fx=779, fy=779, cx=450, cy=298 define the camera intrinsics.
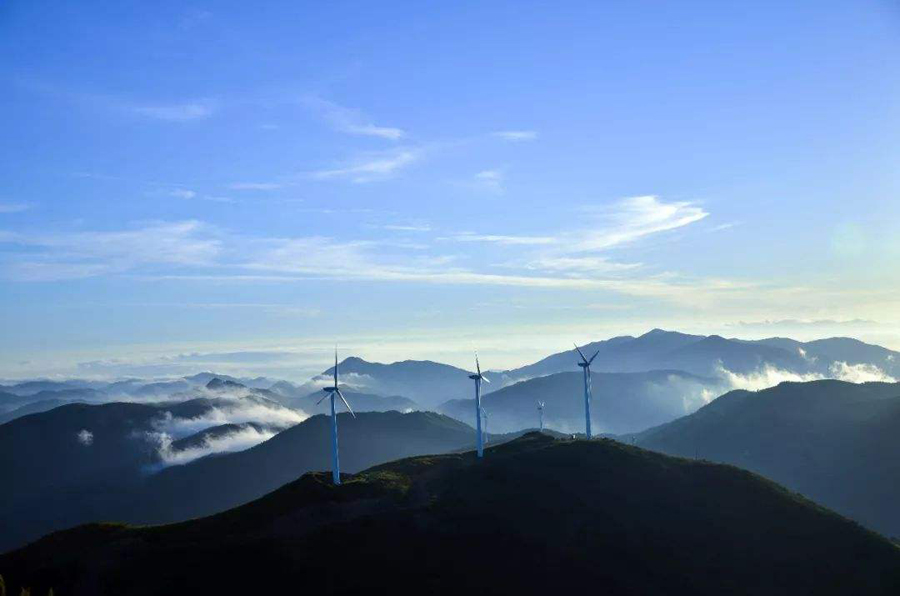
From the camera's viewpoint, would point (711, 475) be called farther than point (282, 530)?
Yes

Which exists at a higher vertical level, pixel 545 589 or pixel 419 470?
pixel 419 470

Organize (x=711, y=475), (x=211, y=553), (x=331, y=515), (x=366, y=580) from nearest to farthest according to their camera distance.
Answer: (x=366, y=580) < (x=211, y=553) < (x=331, y=515) < (x=711, y=475)

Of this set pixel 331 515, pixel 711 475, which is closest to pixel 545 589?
pixel 331 515

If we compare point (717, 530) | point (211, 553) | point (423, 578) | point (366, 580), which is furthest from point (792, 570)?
point (211, 553)

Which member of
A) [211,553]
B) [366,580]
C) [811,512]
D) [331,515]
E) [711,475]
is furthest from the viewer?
[711,475]

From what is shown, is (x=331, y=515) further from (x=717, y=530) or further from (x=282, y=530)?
(x=717, y=530)

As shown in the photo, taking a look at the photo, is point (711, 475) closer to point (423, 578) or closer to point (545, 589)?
point (545, 589)
